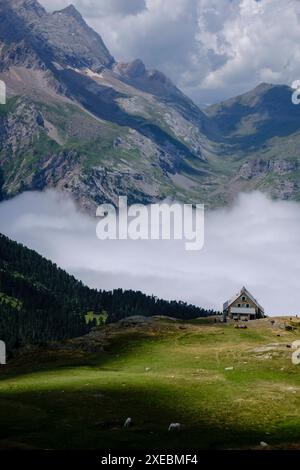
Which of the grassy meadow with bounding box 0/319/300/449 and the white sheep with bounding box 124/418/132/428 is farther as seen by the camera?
the white sheep with bounding box 124/418/132/428

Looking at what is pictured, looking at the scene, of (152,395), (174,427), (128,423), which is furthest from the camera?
(152,395)

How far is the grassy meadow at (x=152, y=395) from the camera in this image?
4459 centimetres

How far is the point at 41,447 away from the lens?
4075 centimetres

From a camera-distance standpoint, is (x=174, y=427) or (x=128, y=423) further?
(x=128, y=423)

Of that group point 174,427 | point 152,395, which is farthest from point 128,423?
point 152,395

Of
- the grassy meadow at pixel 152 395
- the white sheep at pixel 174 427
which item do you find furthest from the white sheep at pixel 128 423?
the white sheep at pixel 174 427

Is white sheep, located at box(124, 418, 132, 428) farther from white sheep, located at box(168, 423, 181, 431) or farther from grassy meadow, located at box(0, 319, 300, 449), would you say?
white sheep, located at box(168, 423, 181, 431)

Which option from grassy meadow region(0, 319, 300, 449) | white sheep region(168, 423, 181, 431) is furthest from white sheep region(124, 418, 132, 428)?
white sheep region(168, 423, 181, 431)

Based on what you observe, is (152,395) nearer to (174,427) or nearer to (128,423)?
(128,423)

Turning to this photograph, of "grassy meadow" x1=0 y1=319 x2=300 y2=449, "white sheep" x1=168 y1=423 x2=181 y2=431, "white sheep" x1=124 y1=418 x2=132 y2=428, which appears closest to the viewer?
"grassy meadow" x1=0 y1=319 x2=300 y2=449

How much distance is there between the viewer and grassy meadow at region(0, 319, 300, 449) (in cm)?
4459

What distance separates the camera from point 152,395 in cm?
6384

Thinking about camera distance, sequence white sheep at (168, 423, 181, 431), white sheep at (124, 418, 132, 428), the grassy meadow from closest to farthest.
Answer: the grassy meadow
white sheep at (168, 423, 181, 431)
white sheep at (124, 418, 132, 428)
